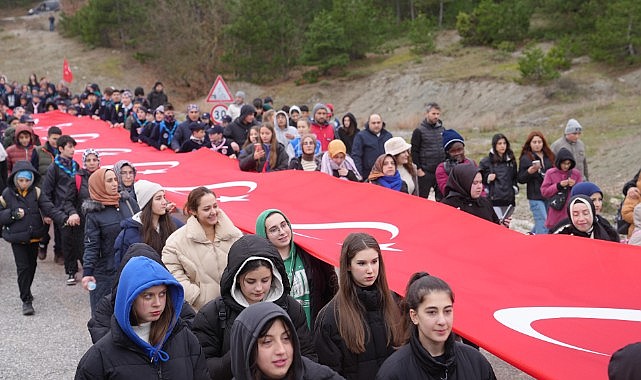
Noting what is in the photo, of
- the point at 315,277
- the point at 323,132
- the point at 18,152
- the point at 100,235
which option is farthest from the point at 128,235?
the point at 323,132

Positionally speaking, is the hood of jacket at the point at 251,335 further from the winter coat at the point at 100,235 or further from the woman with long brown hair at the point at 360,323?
the winter coat at the point at 100,235

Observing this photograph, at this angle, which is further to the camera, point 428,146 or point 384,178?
point 428,146

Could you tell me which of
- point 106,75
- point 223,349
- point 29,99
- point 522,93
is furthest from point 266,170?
point 106,75

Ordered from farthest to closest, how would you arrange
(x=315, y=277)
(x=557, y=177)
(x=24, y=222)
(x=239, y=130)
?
(x=239, y=130)
(x=557, y=177)
(x=24, y=222)
(x=315, y=277)

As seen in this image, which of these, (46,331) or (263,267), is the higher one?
(263,267)

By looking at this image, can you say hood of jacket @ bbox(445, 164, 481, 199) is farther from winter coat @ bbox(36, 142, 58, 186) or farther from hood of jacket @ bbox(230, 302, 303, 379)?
winter coat @ bbox(36, 142, 58, 186)

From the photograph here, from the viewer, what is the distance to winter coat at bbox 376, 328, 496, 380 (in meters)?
3.47

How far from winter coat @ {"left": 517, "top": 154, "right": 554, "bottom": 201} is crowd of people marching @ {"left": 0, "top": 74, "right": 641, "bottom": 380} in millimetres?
22

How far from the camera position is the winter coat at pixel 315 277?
506 cm

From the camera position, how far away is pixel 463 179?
680 centimetres

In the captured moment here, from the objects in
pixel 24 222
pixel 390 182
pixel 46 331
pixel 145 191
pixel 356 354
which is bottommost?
pixel 46 331

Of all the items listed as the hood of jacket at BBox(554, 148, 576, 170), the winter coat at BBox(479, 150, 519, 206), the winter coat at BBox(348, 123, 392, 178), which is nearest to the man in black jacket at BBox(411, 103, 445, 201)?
the winter coat at BBox(348, 123, 392, 178)

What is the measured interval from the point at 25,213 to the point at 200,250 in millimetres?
4201

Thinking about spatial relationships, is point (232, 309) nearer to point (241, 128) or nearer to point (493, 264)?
point (493, 264)
